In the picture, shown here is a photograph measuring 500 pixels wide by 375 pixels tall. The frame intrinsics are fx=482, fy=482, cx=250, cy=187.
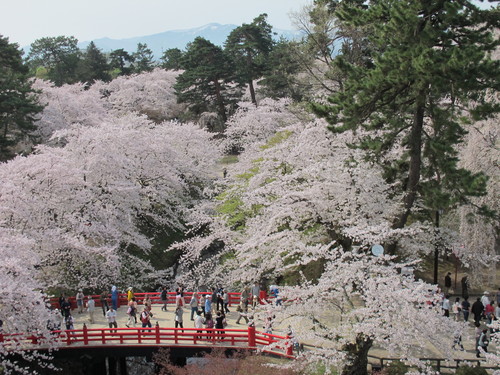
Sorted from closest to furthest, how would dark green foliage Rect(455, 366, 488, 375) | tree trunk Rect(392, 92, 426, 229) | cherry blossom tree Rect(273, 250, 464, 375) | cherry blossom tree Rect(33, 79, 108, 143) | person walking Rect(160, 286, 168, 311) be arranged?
cherry blossom tree Rect(273, 250, 464, 375)
dark green foliage Rect(455, 366, 488, 375)
tree trunk Rect(392, 92, 426, 229)
person walking Rect(160, 286, 168, 311)
cherry blossom tree Rect(33, 79, 108, 143)

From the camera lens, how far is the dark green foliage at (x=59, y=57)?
58.9 m

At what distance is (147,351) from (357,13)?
13.7 meters

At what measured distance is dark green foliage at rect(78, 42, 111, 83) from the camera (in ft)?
191

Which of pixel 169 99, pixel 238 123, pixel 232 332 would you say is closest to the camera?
pixel 232 332

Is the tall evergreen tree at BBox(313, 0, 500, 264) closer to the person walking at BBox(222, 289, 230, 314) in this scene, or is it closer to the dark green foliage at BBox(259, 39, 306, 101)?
the person walking at BBox(222, 289, 230, 314)

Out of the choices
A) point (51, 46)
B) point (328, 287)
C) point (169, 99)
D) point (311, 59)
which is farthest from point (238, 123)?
point (51, 46)

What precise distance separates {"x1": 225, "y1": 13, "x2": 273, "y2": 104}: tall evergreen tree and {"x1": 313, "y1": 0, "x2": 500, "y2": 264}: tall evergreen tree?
30.6m

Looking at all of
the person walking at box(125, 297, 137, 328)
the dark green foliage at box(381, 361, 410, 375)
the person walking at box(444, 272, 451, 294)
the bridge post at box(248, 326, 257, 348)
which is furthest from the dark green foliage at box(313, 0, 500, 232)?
the person walking at box(125, 297, 137, 328)

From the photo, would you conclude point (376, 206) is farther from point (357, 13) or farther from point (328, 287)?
point (357, 13)

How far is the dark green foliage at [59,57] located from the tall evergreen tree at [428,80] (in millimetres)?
50061

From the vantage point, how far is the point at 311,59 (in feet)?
91.1

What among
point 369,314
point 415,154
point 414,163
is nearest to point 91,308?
point 369,314

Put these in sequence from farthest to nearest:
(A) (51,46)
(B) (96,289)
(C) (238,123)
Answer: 1. (A) (51,46)
2. (C) (238,123)
3. (B) (96,289)

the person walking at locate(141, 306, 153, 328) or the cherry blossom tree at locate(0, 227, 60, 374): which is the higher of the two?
the cherry blossom tree at locate(0, 227, 60, 374)
